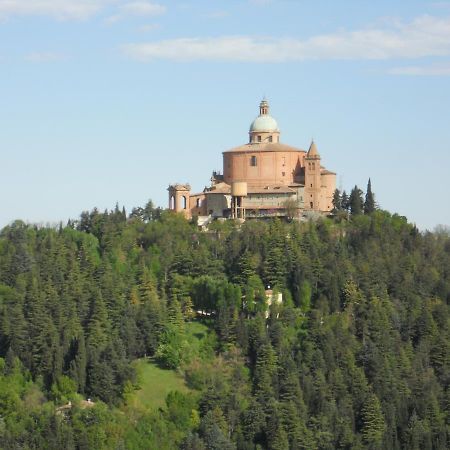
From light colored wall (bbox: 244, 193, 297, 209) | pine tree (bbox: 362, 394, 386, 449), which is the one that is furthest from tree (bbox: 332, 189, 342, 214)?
pine tree (bbox: 362, 394, 386, 449)

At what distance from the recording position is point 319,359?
91812 mm

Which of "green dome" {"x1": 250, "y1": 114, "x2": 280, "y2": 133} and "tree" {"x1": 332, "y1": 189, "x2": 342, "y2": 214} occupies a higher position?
"green dome" {"x1": 250, "y1": 114, "x2": 280, "y2": 133}

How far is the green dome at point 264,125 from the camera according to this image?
4382 inches

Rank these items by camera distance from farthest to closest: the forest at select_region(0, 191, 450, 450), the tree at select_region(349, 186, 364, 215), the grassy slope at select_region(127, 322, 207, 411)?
the tree at select_region(349, 186, 364, 215)
the grassy slope at select_region(127, 322, 207, 411)
the forest at select_region(0, 191, 450, 450)

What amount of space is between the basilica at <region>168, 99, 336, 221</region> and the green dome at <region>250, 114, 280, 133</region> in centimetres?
79

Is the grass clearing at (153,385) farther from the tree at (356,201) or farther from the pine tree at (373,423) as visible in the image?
the tree at (356,201)

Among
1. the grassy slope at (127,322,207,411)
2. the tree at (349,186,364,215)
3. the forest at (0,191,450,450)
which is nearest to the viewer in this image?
the forest at (0,191,450,450)

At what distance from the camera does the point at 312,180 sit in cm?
10781

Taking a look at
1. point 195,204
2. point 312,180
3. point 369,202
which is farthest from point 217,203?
point 369,202

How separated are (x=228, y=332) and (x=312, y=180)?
18261 mm

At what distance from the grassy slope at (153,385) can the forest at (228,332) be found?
0.67ft

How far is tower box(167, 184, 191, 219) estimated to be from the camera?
4252 inches

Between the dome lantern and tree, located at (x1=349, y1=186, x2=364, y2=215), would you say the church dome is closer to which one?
the dome lantern

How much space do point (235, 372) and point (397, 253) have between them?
18044 millimetres
